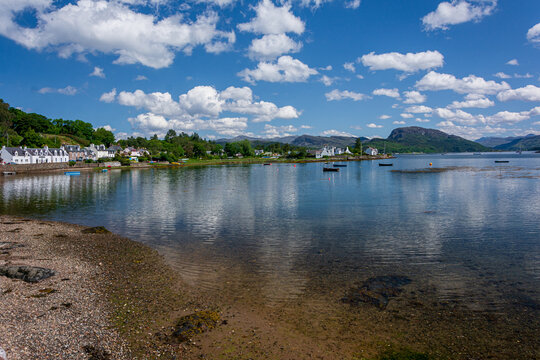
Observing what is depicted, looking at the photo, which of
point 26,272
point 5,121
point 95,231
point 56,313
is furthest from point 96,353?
point 5,121

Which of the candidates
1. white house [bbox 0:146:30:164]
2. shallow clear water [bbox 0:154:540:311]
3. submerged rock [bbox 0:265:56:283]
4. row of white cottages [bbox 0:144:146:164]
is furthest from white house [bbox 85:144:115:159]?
submerged rock [bbox 0:265:56:283]

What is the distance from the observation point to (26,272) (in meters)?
14.7

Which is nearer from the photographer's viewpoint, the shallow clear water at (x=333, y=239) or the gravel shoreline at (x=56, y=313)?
the gravel shoreline at (x=56, y=313)

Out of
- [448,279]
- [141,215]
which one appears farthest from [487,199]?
[141,215]

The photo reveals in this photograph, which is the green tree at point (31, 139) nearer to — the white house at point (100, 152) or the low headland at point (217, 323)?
the white house at point (100, 152)

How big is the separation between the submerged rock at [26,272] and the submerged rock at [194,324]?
7.98 metres

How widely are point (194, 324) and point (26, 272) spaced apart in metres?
9.46

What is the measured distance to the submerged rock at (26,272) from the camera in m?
14.4

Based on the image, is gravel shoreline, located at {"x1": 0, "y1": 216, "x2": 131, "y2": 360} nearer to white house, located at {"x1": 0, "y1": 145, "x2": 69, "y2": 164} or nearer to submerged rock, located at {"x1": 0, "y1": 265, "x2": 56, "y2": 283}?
submerged rock, located at {"x1": 0, "y1": 265, "x2": 56, "y2": 283}

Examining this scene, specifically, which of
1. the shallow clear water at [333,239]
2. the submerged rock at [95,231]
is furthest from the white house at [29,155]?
the submerged rock at [95,231]

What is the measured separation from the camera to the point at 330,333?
11.1m

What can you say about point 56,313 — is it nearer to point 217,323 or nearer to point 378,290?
point 217,323

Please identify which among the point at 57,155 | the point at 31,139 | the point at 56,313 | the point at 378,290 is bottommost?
the point at 378,290

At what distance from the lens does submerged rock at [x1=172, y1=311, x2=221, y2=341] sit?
10.5 metres
